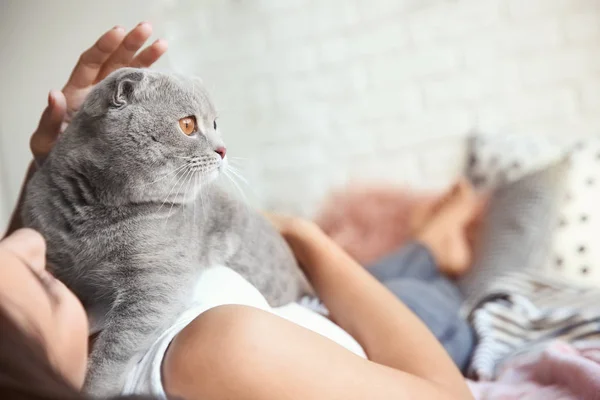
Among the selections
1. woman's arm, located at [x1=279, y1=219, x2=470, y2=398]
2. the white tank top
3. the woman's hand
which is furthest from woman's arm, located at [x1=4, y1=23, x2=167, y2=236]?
woman's arm, located at [x1=279, y1=219, x2=470, y2=398]

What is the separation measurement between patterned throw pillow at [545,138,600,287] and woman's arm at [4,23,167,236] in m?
0.92

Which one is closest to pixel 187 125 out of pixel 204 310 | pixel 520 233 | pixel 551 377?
pixel 204 310

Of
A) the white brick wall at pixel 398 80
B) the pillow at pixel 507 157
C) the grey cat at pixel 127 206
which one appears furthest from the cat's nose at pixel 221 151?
the pillow at pixel 507 157

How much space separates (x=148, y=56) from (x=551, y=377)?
0.57 meters

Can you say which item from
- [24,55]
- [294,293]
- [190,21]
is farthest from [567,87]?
[24,55]

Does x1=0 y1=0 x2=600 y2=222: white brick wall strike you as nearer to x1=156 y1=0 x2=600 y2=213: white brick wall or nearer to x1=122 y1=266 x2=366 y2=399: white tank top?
x1=156 y1=0 x2=600 y2=213: white brick wall

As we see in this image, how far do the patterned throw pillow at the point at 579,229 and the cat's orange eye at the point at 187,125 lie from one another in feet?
2.82

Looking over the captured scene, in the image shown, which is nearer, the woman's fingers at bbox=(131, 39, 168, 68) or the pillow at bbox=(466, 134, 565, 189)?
the woman's fingers at bbox=(131, 39, 168, 68)

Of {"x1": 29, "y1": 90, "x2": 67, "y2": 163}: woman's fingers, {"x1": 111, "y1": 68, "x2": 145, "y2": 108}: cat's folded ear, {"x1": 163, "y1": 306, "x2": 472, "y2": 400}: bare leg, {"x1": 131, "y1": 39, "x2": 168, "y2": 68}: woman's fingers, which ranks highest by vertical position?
{"x1": 131, "y1": 39, "x2": 168, "y2": 68}: woman's fingers

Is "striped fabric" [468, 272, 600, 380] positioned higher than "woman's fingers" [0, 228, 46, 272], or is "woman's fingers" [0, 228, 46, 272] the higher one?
"woman's fingers" [0, 228, 46, 272]

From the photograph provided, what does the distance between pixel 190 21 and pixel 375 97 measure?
2.34ft

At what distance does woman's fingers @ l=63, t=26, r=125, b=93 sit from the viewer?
0.43m

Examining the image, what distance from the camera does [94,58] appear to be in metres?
0.43

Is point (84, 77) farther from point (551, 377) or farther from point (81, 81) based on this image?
point (551, 377)
